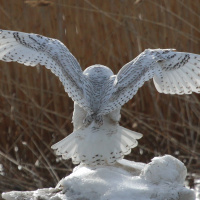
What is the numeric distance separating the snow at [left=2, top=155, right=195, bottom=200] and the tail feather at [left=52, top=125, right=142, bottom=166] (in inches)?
5.5

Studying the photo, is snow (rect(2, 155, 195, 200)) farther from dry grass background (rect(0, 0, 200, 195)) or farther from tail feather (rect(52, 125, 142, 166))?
dry grass background (rect(0, 0, 200, 195))

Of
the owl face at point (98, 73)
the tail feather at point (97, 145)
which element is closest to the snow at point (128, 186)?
the tail feather at point (97, 145)

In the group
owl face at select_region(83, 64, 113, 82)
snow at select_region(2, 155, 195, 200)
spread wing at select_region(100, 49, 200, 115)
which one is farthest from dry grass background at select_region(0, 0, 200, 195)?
snow at select_region(2, 155, 195, 200)

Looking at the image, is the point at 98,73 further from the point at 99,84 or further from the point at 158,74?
the point at 158,74

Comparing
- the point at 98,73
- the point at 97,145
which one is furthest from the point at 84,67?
the point at 97,145

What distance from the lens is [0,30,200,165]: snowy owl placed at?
234 cm

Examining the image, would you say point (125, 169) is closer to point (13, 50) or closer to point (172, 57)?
point (172, 57)

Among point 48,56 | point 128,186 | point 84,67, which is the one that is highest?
point 48,56

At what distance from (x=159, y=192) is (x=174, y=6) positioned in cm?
241

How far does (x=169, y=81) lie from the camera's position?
8.84 ft

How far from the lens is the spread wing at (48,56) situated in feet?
7.87

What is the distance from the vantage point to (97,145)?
2.34m

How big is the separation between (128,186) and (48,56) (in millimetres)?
784

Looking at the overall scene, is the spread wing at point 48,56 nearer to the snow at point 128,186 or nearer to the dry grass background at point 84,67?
the snow at point 128,186
